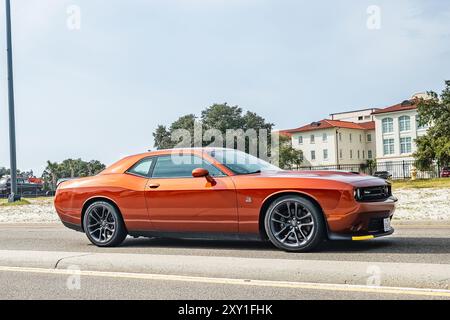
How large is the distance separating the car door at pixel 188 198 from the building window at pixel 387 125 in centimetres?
9017

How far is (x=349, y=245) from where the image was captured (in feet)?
24.7

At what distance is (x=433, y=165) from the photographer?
172 feet

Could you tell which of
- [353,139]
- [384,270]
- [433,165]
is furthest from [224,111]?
[384,270]

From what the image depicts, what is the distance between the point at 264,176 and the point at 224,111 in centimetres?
9715

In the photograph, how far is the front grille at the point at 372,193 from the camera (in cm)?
679

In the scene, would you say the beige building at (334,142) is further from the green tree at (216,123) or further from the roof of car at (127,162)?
the roof of car at (127,162)

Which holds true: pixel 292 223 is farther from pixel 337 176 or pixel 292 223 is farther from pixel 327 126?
pixel 327 126

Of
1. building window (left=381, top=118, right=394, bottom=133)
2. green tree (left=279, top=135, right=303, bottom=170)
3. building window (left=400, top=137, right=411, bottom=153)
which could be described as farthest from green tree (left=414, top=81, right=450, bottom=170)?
green tree (left=279, top=135, right=303, bottom=170)

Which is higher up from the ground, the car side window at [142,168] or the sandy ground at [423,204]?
the car side window at [142,168]

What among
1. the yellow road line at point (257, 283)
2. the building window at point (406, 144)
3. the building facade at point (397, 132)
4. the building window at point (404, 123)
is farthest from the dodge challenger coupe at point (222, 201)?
the building window at point (406, 144)

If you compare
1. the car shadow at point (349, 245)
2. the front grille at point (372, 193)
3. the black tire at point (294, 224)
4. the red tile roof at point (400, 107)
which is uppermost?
the red tile roof at point (400, 107)

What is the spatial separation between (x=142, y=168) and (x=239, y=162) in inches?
59.7
